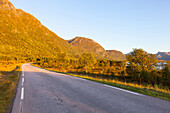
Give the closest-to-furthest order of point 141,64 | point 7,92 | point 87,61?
point 7,92
point 141,64
point 87,61

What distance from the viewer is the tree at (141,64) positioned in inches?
962

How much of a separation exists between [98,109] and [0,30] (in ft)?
747

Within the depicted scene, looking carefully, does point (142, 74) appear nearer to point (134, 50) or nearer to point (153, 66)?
point (153, 66)

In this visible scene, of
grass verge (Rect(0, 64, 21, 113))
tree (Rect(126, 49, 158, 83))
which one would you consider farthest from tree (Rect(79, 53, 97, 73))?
grass verge (Rect(0, 64, 21, 113))

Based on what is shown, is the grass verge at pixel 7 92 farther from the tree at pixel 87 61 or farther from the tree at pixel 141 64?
the tree at pixel 87 61

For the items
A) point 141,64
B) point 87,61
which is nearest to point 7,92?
point 141,64

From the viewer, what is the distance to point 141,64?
26984mm

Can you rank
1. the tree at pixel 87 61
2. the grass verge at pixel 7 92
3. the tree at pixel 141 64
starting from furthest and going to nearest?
1. the tree at pixel 87 61
2. the tree at pixel 141 64
3. the grass verge at pixel 7 92

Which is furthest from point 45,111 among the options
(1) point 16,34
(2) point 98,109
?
(1) point 16,34

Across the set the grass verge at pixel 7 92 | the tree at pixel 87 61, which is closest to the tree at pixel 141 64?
the tree at pixel 87 61

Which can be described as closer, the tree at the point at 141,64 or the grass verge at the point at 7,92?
the grass verge at the point at 7,92

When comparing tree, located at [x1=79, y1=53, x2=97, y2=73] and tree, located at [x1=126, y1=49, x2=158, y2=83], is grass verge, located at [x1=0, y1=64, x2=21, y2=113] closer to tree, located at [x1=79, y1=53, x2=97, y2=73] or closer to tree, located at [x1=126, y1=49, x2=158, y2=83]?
tree, located at [x1=126, y1=49, x2=158, y2=83]

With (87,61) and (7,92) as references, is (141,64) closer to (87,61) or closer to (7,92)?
(87,61)

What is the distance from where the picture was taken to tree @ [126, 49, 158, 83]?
24.4 metres
